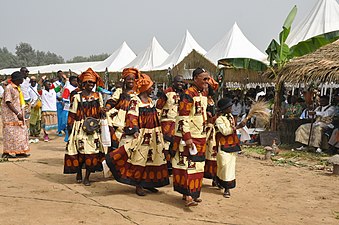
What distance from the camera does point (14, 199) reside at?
18.2ft

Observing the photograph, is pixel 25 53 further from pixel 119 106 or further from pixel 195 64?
pixel 119 106

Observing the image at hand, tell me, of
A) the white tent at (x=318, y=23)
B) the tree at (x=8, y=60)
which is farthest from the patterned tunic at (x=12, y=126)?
the tree at (x=8, y=60)

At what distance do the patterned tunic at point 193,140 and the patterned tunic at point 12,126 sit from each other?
15.3 ft

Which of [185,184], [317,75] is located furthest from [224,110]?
[317,75]

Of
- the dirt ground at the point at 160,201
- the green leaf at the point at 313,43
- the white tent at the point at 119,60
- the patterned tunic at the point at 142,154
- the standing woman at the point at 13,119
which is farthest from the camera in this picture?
the white tent at the point at 119,60

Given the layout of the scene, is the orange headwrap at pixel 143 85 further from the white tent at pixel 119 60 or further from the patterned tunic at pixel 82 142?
the white tent at pixel 119 60

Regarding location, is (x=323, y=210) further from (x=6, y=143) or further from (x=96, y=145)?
(x=6, y=143)

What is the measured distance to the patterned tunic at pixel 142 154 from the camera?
19.2 feet

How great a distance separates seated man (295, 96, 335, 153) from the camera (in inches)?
406

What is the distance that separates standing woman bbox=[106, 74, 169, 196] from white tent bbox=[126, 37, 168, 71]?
17.8 metres

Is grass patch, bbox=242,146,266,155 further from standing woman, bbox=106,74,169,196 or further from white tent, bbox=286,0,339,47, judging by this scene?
white tent, bbox=286,0,339,47

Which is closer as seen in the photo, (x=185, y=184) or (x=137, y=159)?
(x=185, y=184)

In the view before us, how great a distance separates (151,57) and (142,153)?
19.1 metres

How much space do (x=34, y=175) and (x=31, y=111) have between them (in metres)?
5.88
